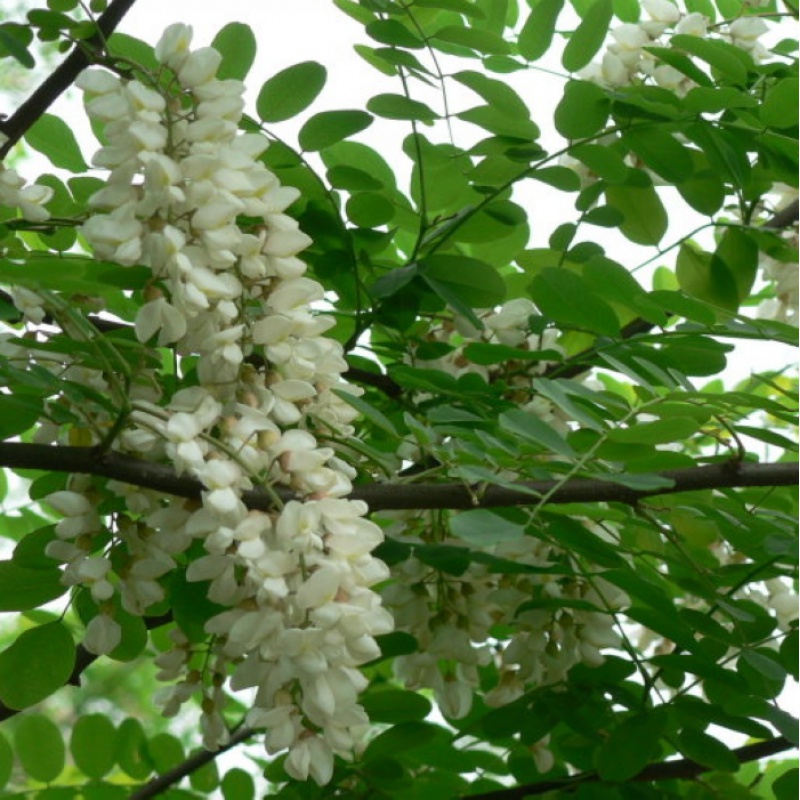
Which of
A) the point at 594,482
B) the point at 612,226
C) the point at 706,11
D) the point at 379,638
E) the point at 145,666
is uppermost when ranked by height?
the point at 706,11

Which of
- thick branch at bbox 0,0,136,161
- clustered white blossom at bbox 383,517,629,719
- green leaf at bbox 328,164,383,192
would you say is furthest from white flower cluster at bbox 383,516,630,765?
thick branch at bbox 0,0,136,161

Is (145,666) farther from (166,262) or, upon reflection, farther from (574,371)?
(166,262)

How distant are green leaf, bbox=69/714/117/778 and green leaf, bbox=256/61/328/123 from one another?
51 cm

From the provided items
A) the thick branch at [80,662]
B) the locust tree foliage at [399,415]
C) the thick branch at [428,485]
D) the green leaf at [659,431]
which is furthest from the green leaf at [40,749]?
the green leaf at [659,431]

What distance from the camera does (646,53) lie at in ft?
3.45

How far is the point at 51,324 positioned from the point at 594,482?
374 mm

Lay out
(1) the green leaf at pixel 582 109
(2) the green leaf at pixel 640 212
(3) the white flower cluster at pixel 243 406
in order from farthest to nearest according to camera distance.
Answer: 1. (2) the green leaf at pixel 640 212
2. (1) the green leaf at pixel 582 109
3. (3) the white flower cluster at pixel 243 406

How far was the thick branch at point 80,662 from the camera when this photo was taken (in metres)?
0.88

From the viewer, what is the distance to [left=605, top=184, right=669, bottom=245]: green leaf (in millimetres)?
1033

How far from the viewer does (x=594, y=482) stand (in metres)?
0.73

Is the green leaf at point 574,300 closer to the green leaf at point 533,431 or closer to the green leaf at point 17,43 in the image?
the green leaf at point 533,431

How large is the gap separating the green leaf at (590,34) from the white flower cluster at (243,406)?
1.21 feet

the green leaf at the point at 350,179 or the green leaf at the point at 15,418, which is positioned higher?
the green leaf at the point at 350,179

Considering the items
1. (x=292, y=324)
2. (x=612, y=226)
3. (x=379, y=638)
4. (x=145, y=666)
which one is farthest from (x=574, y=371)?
(x=145, y=666)
